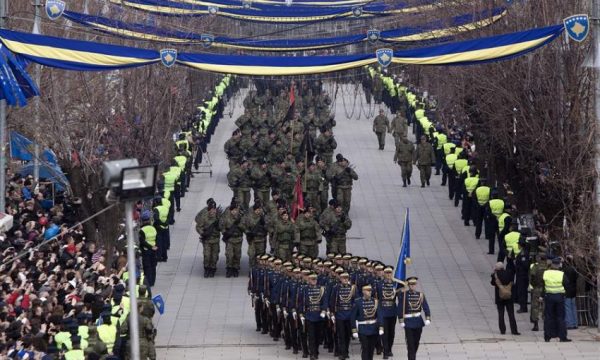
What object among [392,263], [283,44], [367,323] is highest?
[283,44]

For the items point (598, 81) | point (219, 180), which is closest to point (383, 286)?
point (598, 81)

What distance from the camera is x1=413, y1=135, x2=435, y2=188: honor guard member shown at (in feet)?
143

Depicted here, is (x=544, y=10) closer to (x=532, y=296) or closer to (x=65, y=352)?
(x=532, y=296)

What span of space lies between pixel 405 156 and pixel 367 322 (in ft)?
60.1

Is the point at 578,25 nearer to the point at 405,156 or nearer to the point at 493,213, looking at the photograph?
the point at 493,213

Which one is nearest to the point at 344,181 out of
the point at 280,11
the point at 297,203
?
the point at 297,203

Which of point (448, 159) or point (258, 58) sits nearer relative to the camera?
point (258, 58)

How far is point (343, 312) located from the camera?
26734 mm

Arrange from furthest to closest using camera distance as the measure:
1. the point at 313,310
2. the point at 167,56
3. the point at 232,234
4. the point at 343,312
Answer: the point at 232,234
the point at 167,56
the point at 313,310
the point at 343,312

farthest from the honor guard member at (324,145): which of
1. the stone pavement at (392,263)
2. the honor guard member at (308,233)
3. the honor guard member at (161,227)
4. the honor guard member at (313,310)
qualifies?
the honor guard member at (313,310)

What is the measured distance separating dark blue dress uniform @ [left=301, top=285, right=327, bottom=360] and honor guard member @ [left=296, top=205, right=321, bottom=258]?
258 inches

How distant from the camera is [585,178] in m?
29.2

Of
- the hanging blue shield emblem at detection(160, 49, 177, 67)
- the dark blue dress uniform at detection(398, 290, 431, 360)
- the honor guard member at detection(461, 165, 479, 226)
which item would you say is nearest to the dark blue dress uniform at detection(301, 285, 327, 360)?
the dark blue dress uniform at detection(398, 290, 431, 360)

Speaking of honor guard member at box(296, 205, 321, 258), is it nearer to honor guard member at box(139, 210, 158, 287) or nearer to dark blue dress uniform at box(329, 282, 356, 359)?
honor guard member at box(139, 210, 158, 287)
